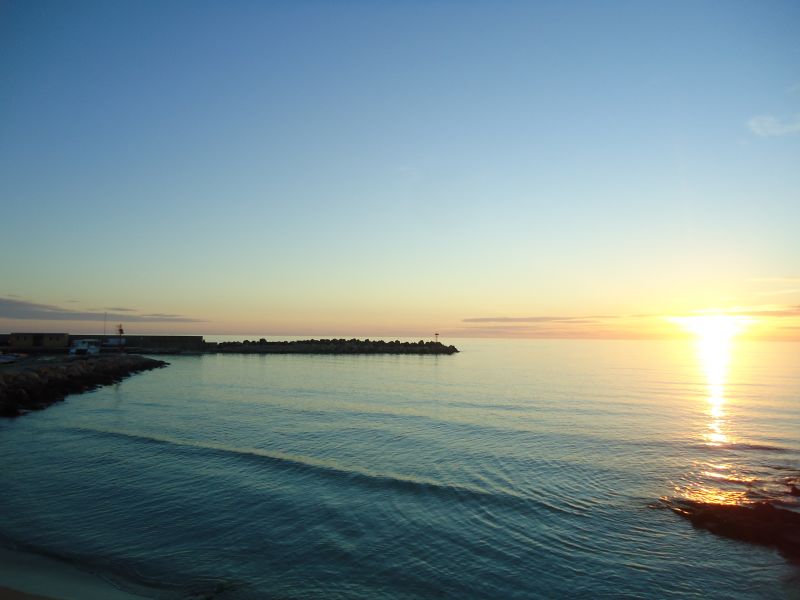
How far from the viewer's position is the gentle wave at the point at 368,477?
15.2 m

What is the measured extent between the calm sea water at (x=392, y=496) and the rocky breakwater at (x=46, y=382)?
2170 millimetres

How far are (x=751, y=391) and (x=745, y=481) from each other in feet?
126

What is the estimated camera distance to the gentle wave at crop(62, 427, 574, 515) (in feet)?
49.7

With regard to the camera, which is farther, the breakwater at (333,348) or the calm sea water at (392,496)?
the breakwater at (333,348)

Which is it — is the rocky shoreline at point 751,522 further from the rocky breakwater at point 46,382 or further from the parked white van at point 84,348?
the parked white van at point 84,348

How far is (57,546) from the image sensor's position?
1134 centimetres

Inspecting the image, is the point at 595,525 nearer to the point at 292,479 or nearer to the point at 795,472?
the point at 292,479

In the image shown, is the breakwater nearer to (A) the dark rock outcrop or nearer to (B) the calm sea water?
(B) the calm sea water

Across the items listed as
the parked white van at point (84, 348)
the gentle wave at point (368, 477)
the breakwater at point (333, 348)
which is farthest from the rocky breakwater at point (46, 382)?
the breakwater at point (333, 348)

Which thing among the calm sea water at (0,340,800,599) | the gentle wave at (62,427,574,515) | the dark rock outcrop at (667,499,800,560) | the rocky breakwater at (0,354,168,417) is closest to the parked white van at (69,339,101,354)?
the rocky breakwater at (0,354,168,417)

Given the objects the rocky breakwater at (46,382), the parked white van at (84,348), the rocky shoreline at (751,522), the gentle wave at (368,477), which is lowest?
the rocky shoreline at (751,522)

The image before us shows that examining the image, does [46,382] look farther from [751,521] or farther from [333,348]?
[333,348]

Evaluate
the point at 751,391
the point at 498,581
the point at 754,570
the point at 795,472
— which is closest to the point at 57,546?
the point at 498,581

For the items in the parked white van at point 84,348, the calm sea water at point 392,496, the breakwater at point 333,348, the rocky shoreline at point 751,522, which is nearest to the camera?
the calm sea water at point 392,496
